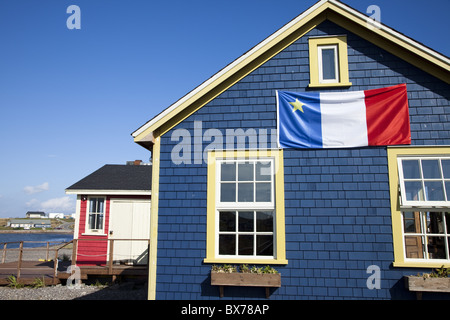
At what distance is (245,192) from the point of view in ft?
22.9

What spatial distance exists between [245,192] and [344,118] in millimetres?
2487

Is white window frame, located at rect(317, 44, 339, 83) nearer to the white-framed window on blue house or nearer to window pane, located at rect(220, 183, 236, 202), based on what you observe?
the white-framed window on blue house

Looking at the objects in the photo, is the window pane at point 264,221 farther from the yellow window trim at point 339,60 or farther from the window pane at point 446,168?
the window pane at point 446,168

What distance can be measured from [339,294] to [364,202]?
1.76m

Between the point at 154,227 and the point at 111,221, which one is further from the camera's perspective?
the point at 111,221

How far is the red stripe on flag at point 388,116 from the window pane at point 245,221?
277cm

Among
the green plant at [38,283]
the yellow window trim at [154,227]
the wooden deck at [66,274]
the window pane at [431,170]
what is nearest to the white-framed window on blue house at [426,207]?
the window pane at [431,170]

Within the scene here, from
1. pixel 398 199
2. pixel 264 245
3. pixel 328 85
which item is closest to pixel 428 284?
pixel 398 199

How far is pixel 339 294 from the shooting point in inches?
247

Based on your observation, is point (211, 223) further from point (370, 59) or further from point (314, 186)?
point (370, 59)

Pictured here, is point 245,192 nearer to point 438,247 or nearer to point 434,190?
point 438,247

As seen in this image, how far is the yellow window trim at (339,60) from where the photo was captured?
22.9 feet

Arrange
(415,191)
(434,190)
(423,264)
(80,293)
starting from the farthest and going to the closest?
1. (80,293)
2. (415,191)
3. (434,190)
4. (423,264)
